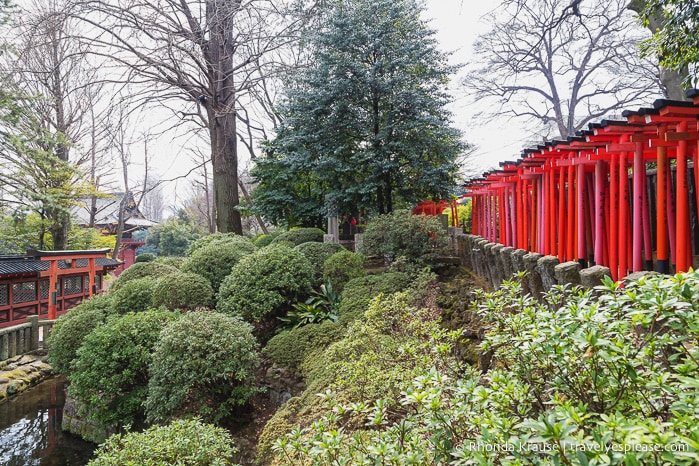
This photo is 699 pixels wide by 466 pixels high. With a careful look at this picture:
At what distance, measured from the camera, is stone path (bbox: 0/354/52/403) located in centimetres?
810

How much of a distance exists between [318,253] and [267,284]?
1.40 metres

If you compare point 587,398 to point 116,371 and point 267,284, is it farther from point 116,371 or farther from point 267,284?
point 116,371

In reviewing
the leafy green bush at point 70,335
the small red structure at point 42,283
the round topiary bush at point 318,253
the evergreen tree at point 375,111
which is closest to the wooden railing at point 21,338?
the small red structure at point 42,283

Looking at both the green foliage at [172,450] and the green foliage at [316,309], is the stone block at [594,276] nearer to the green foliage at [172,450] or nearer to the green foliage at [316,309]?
the green foliage at [172,450]

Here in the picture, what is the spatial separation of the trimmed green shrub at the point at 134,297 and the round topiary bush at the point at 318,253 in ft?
8.76

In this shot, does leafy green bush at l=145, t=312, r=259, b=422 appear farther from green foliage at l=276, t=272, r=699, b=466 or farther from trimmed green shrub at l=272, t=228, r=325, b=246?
trimmed green shrub at l=272, t=228, r=325, b=246

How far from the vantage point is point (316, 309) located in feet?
18.7

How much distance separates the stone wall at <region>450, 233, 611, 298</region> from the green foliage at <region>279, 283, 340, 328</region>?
2043mm

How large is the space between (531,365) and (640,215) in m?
1.79

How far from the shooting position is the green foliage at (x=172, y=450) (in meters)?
2.89

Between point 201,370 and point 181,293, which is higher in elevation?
point 181,293

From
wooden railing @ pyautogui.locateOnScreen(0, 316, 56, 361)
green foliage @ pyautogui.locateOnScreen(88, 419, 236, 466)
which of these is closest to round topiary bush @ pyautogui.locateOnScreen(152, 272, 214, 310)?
green foliage @ pyautogui.locateOnScreen(88, 419, 236, 466)

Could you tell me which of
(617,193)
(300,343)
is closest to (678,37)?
(617,193)

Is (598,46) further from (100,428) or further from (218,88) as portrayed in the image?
(100,428)
